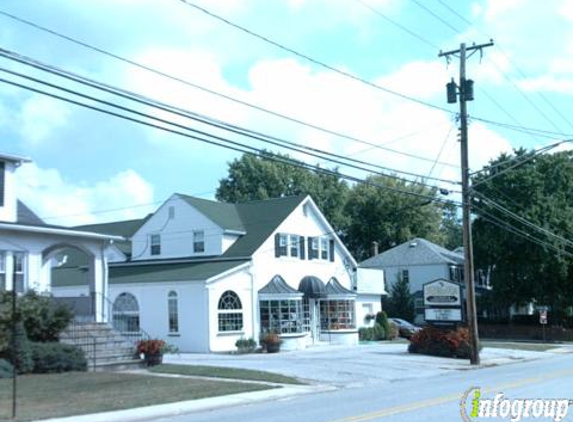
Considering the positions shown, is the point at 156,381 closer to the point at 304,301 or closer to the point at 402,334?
the point at 304,301

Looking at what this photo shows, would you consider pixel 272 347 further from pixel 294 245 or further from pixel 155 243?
pixel 155 243

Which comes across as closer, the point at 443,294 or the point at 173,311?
the point at 443,294

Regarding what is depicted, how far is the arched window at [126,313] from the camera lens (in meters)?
39.2

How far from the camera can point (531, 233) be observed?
54969mm

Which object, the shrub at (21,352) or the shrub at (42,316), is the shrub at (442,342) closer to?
the shrub at (42,316)

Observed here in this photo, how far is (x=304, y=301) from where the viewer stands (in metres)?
42.6

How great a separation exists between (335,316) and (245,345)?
854 cm

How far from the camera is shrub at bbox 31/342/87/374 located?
73.7 ft

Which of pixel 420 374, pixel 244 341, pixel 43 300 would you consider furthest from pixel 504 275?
pixel 43 300

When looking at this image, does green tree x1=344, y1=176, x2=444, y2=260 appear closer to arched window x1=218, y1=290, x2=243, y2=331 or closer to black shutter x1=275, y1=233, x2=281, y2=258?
black shutter x1=275, y1=233, x2=281, y2=258

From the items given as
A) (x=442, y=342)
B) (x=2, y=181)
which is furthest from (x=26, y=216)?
(x=442, y=342)

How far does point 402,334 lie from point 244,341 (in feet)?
57.5

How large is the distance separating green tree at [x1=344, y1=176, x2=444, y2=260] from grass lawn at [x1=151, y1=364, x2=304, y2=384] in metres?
52.0
